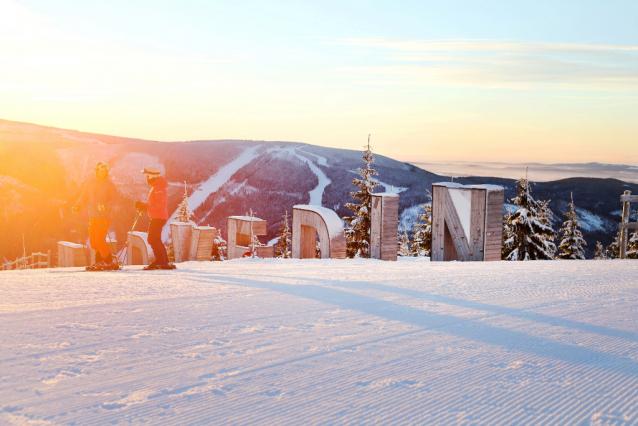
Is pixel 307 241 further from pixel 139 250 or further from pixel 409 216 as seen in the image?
pixel 409 216

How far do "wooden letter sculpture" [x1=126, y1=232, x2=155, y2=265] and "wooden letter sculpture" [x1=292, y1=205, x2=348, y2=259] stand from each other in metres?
4.06

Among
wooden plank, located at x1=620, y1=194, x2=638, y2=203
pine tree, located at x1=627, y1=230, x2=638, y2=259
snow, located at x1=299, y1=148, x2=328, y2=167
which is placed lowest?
pine tree, located at x1=627, y1=230, x2=638, y2=259

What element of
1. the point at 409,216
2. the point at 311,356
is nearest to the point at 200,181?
the point at 409,216

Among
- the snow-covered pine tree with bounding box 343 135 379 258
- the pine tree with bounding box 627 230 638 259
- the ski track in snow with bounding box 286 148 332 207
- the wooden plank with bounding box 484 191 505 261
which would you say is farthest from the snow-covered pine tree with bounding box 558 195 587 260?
the ski track in snow with bounding box 286 148 332 207

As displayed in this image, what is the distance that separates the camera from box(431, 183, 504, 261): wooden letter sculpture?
44.4 feet

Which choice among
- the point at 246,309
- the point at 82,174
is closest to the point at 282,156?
the point at 82,174

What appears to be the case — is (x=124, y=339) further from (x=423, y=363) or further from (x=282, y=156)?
(x=282, y=156)

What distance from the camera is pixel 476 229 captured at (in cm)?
A: 1359

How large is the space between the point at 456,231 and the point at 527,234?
18.2 m

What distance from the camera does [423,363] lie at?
Answer: 3654mm

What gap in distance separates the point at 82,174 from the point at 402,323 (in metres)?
107

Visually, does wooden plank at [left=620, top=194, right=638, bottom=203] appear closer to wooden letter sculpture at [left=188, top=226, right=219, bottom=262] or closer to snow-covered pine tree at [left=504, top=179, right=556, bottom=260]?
wooden letter sculpture at [left=188, top=226, right=219, bottom=262]

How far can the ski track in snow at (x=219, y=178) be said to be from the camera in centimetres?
10769

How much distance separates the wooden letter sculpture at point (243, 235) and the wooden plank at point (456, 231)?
5.02m
